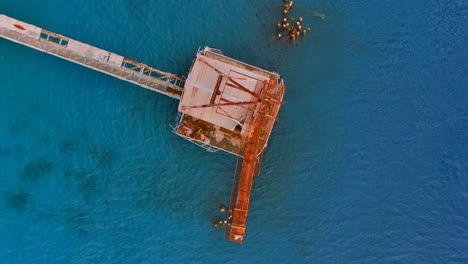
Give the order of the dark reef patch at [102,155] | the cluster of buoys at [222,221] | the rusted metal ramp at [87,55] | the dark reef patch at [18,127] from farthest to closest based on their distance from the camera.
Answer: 1. the cluster of buoys at [222,221]
2. the dark reef patch at [102,155]
3. the dark reef patch at [18,127]
4. the rusted metal ramp at [87,55]

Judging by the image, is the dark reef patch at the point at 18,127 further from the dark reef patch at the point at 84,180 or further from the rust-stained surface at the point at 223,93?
the rust-stained surface at the point at 223,93

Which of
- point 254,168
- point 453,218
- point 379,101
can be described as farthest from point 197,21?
point 453,218

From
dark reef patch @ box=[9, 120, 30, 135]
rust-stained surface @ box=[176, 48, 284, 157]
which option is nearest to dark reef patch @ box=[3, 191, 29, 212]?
dark reef patch @ box=[9, 120, 30, 135]

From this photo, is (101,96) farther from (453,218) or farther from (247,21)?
(453,218)

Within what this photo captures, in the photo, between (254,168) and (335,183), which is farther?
(335,183)

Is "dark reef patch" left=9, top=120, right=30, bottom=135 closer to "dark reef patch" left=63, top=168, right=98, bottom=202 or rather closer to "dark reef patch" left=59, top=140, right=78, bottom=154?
"dark reef patch" left=59, top=140, right=78, bottom=154

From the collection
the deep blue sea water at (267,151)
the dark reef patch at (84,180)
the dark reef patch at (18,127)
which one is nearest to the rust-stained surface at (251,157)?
the deep blue sea water at (267,151)

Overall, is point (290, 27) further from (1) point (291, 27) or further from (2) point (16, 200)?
(2) point (16, 200)

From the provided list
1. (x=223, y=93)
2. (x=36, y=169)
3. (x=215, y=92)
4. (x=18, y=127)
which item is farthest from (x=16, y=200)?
(x=223, y=93)
